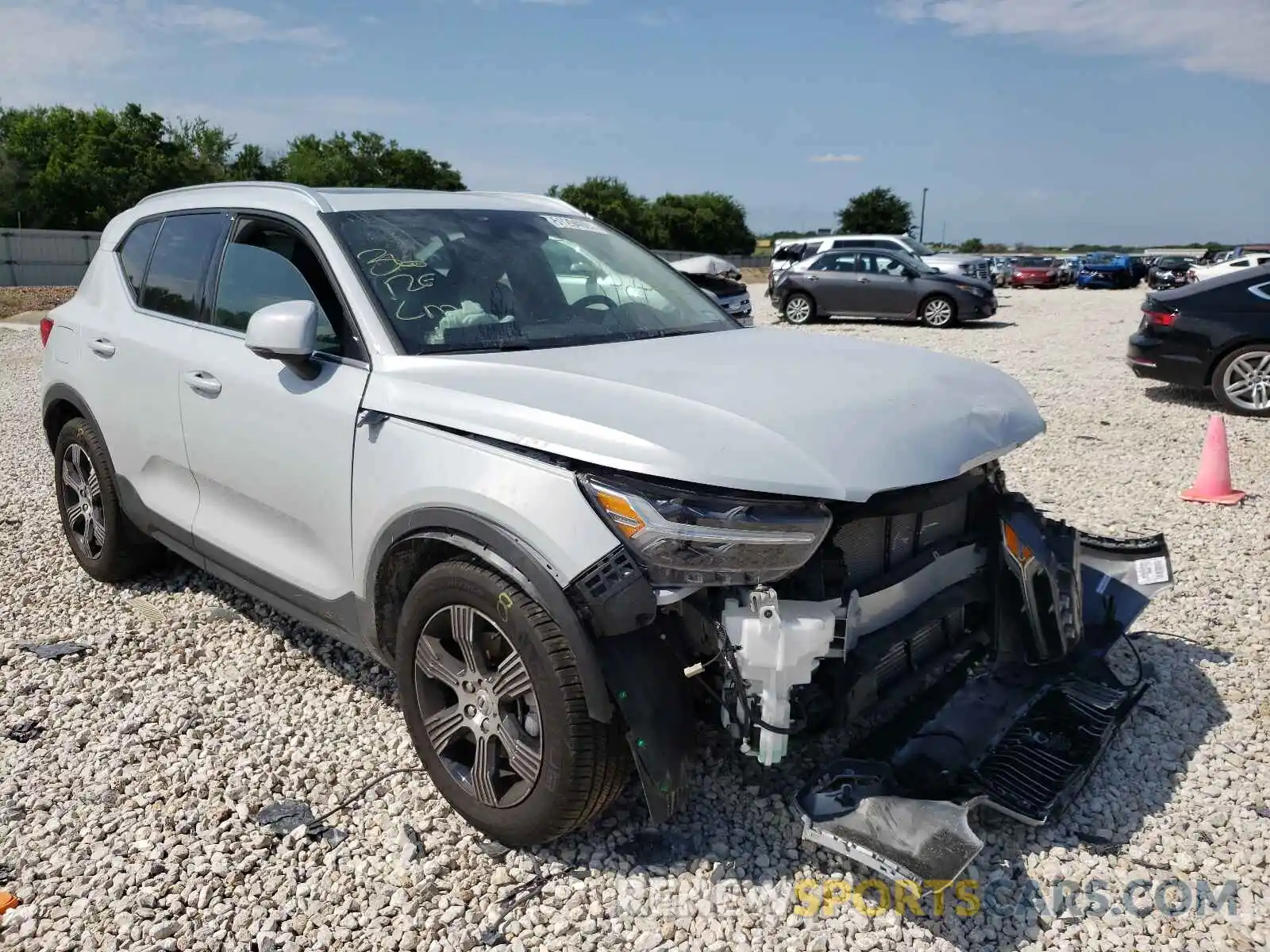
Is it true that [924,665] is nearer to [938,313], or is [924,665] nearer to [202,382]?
[202,382]

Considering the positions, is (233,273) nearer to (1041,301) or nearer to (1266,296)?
(1266,296)

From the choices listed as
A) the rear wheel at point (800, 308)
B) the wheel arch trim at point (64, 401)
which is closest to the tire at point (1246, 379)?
the wheel arch trim at point (64, 401)

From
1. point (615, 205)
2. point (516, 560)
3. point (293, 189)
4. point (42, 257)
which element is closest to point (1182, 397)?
point (293, 189)

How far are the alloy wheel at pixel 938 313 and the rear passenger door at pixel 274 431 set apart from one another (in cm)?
1778

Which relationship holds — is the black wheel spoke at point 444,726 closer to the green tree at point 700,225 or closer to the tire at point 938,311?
the tire at point 938,311

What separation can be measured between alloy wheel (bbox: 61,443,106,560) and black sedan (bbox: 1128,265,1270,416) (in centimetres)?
952

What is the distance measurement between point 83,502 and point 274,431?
2277mm

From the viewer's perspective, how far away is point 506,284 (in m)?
3.58

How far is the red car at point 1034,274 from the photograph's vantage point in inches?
1635

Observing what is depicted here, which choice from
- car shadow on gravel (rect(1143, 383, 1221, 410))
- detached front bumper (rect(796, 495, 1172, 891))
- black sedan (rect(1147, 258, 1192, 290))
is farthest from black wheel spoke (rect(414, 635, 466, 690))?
black sedan (rect(1147, 258, 1192, 290))

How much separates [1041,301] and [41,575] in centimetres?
3028

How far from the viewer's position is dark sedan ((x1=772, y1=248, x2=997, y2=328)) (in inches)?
773

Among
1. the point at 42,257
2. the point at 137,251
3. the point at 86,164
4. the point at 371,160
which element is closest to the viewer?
the point at 137,251

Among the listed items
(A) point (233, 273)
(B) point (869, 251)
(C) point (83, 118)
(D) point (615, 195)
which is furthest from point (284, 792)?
(D) point (615, 195)
